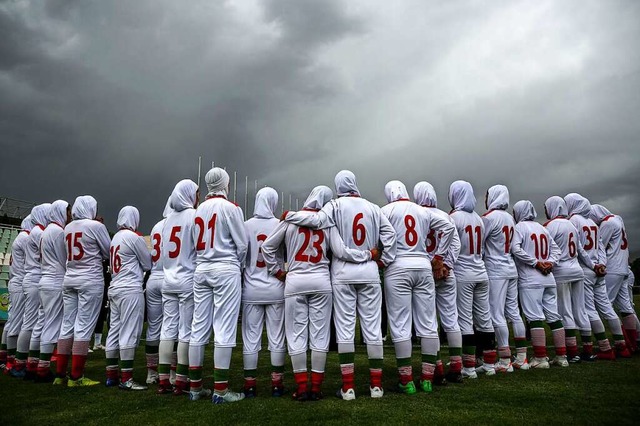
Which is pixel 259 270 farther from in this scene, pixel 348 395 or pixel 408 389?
pixel 408 389

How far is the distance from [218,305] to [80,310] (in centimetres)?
302

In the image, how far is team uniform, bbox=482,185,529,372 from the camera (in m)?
7.80

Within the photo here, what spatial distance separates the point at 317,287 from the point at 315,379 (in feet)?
3.89

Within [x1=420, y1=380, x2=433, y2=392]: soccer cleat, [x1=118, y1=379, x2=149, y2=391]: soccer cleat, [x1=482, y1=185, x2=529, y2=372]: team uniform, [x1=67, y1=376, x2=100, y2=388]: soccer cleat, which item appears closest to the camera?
[x1=420, y1=380, x2=433, y2=392]: soccer cleat

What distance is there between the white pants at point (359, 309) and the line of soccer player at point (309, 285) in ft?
0.06

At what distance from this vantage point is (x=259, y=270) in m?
6.53

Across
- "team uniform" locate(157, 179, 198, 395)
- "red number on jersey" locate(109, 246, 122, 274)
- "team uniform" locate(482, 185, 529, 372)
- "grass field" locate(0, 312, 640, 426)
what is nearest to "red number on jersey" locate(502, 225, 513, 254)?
"team uniform" locate(482, 185, 529, 372)

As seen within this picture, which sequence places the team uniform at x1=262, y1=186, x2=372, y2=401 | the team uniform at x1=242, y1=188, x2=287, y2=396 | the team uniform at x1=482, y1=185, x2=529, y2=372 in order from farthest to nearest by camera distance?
the team uniform at x1=482, y1=185, x2=529, y2=372 < the team uniform at x1=242, y1=188, x2=287, y2=396 < the team uniform at x1=262, y1=186, x2=372, y2=401

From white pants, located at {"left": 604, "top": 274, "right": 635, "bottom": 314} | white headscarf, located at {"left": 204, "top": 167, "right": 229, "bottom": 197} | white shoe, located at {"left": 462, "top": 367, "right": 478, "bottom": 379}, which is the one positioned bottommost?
white shoe, located at {"left": 462, "top": 367, "right": 478, "bottom": 379}

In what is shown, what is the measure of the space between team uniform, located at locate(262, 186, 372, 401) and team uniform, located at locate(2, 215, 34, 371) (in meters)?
6.29

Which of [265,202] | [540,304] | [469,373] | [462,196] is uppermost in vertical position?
[462,196]

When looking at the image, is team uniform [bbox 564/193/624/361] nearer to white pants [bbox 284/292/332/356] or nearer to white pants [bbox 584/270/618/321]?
white pants [bbox 584/270/618/321]

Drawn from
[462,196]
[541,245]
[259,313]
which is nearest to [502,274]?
[541,245]

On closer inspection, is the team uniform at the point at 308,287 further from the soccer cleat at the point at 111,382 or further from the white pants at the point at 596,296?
the white pants at the point at 596,296
